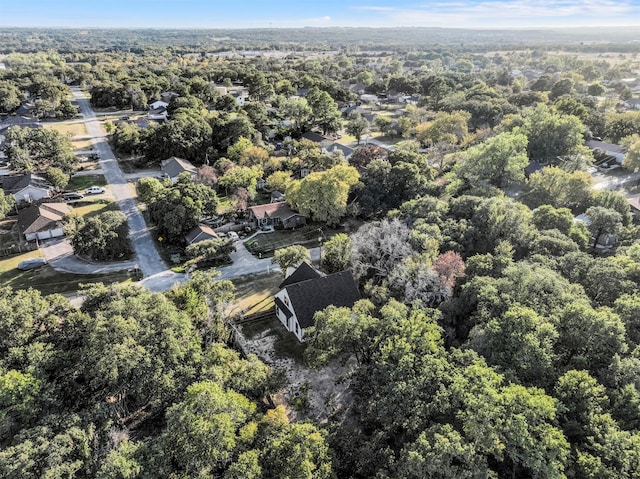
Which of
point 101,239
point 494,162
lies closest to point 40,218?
point 101,239

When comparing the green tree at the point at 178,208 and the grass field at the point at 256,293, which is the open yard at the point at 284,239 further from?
the green tree at the point at 178,208

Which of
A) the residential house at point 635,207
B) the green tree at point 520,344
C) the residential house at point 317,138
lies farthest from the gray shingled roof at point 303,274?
the residential house at point 317,138

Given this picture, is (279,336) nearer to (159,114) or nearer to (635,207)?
(635,207)

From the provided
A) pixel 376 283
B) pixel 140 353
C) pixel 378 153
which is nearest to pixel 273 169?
pixel 378 153

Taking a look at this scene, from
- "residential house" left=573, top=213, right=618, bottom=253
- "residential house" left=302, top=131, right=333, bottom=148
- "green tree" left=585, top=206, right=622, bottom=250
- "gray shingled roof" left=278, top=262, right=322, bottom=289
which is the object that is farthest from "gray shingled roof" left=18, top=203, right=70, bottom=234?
"green tree" left=585, top=206, right=622, bottom=250

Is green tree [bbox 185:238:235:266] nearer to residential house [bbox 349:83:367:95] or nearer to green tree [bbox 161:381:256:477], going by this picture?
green tree [bbox 161:381:256:477]

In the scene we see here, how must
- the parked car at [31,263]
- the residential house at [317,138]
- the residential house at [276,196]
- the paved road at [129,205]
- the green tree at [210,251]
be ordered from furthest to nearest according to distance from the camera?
the residential house at [317,138], the residential house at [276,196], the paved road at [129,205], the parked car at [31,263], the green tree at [210,251]
